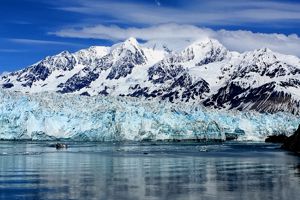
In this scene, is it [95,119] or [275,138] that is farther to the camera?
[275,138]

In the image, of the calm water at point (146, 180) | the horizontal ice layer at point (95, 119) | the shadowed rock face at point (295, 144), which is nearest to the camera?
the calm water at point (146, 180)

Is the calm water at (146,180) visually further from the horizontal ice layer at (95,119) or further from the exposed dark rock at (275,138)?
the exposed dark rock at (275,138)

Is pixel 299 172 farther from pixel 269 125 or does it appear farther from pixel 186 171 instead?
pixel 269 125

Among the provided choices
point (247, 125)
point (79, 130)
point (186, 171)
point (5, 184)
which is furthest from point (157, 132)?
point (5, 184)

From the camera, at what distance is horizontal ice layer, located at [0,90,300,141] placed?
114 meters

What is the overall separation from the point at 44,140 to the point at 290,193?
96077 millimetres

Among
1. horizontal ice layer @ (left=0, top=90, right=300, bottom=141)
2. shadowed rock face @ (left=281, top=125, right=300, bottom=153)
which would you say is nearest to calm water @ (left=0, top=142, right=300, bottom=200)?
shadowed rock face @ (left=281, top=125, right=300, bottom=153)

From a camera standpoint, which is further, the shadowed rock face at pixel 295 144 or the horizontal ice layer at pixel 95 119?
the horizontal ice layer at pixel 95 119

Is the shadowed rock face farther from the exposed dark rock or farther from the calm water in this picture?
the exposed dark rock

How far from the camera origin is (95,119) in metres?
120

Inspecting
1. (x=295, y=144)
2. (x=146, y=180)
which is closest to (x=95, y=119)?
(x=295, y=144)

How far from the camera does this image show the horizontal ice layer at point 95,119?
4471 inches

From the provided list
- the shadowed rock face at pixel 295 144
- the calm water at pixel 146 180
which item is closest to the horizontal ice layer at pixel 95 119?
the shadowed rock face at pixel 295 144

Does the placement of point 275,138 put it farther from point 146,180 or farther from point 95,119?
point 146,180
